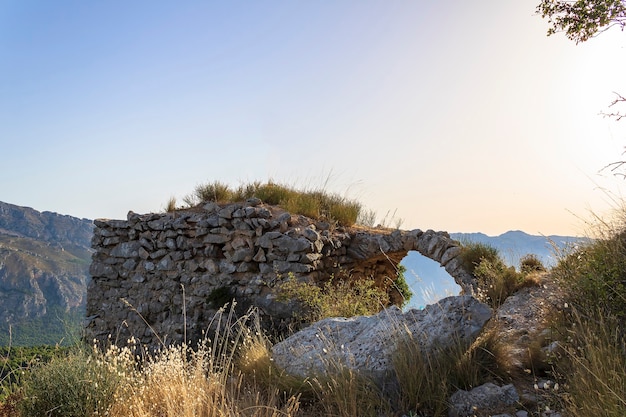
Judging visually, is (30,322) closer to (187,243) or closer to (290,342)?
(187,243)

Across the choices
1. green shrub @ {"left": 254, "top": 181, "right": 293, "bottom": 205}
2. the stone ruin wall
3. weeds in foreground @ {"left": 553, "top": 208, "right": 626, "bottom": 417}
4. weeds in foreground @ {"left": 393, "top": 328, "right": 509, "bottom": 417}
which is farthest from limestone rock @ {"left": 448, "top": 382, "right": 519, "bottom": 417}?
green shrub @ {"left": 254, "top": 181, "right": 293, "bottom": 205}

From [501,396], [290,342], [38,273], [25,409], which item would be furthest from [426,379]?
[38,273]

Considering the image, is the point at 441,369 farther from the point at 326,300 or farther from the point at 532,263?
the point at 532,263

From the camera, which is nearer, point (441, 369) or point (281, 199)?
point (441, 369)

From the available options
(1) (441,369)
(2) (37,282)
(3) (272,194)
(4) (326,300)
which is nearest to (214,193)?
(3) (272,194)

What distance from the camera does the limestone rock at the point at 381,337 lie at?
13.7 feet

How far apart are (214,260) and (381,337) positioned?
238 inches

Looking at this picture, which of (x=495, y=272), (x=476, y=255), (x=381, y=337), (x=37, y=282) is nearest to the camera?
(x=381, y=337)

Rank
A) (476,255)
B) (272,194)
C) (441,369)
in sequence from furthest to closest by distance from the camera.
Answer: (272,194) < (476,255) < (441,369)

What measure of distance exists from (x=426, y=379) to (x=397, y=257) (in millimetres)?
7883

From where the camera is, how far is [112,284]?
36.3 feet

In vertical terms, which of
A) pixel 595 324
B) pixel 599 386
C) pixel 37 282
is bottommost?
pixel 37 282

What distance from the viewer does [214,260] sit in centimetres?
989

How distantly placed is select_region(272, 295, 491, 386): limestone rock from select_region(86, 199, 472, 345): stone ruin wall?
3.65 metres
